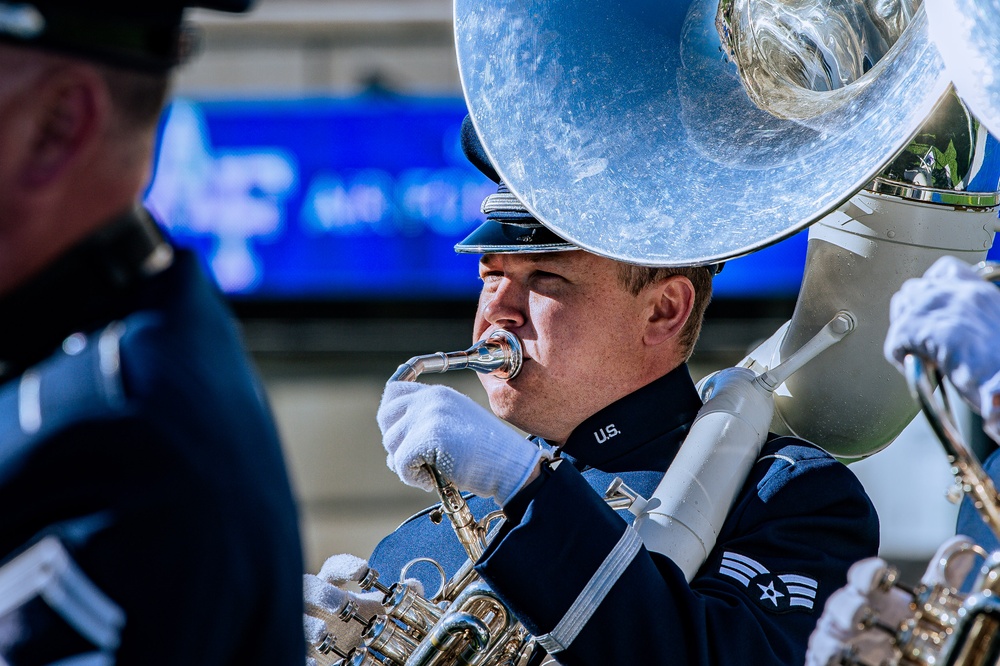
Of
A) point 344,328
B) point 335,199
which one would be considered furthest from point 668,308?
point 344,328

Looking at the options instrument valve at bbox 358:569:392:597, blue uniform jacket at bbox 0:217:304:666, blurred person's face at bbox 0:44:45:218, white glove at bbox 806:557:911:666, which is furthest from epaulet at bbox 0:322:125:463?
instrument valve at bbox 358:569:392:597

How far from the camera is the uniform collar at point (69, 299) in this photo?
4.06 ft

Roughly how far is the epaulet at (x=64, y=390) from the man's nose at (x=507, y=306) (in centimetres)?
139

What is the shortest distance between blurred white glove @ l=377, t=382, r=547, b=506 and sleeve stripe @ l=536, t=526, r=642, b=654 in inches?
7.1

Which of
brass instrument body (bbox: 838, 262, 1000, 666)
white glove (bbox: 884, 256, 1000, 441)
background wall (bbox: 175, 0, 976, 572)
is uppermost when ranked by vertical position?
white glove (bbox: 884, 256, 1000, 441)

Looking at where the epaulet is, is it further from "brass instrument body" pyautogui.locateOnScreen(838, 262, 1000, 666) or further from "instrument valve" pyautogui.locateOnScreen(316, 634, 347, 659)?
"instrument valve" pyautogui.locateOnScreen(316, 634, 347, 659)

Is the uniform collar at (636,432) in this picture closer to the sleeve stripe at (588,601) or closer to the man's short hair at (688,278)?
the man's short hair at (688,278)

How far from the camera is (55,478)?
3.84ft

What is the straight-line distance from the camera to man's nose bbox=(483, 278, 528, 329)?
259cm

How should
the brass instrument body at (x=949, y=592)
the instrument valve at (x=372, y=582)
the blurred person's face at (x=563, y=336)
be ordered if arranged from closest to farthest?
the brass instrument body at (x=949, y=592), the instrument valve at (x=372, y=582), the blurred person's face at (x=563, y=336)

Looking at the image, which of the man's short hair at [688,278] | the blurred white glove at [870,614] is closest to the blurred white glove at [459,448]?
the man's short hair at [688,278]

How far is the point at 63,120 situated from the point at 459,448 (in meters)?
1.00

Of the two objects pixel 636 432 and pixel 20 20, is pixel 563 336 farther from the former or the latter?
pixel 20 20

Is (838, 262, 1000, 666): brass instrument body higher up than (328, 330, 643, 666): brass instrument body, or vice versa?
(838, 262, 1000, 666): brass instrument body
